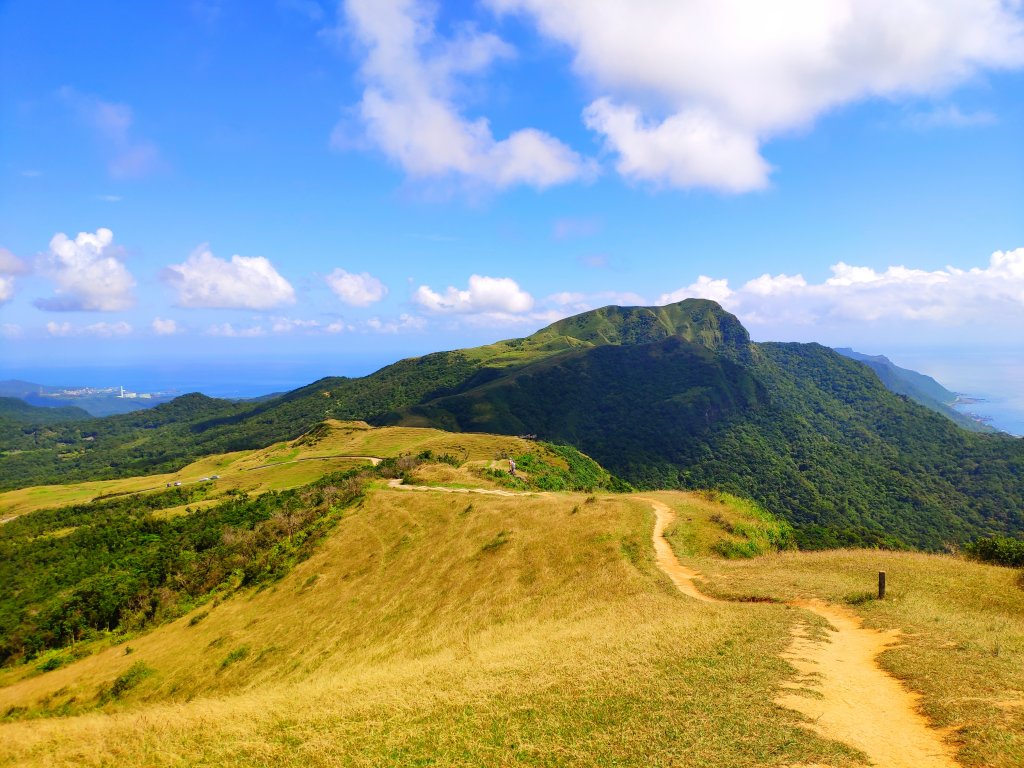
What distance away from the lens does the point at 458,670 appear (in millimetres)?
20766

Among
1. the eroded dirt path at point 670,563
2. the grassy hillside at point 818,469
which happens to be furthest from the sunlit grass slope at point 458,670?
the grassy hillside at point 818,469

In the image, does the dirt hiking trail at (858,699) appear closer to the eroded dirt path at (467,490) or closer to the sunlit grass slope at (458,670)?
the sunlit grass slope at (458,670)

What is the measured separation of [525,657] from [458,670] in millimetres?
2907

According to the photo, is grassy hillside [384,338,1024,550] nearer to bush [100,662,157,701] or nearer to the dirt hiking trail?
the dirt hiking trail

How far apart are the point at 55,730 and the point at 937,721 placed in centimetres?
3001

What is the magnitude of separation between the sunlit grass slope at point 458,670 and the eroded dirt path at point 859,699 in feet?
2.72

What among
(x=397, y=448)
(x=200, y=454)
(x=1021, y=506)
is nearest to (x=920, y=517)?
(x=1021, y=506)

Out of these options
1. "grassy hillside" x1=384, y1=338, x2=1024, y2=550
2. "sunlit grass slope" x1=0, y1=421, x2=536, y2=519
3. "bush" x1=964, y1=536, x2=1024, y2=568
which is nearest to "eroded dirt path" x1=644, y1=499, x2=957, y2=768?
"bush" x1=964, y1=536, x2=1024, y2=568

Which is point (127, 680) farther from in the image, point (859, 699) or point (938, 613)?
point (938, 613)

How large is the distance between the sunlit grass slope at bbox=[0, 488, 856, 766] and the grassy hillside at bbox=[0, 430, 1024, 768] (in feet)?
0.37

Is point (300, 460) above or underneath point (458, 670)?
underneath

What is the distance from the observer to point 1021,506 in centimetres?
14312

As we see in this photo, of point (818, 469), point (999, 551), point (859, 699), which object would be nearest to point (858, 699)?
point (859, 699)

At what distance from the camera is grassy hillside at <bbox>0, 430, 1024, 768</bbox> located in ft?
46.3
